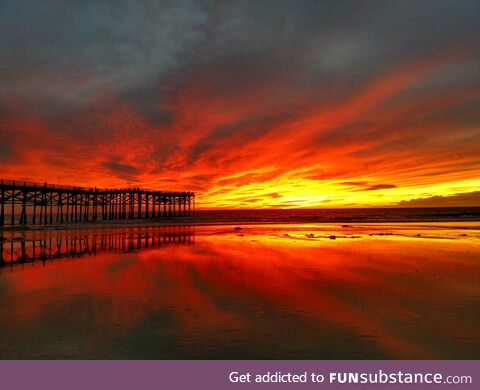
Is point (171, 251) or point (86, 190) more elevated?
point (86, 190)

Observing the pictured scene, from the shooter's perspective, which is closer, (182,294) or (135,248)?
(182,294)

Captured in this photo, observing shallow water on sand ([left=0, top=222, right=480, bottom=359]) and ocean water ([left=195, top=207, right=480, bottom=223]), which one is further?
ocean water ([left=195, top=207, right=480, bottom=223])

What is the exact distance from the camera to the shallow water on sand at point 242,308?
680 cm

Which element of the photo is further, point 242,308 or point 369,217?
point 369,217

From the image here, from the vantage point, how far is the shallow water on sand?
6801 millimetres

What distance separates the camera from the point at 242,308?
9.38 m

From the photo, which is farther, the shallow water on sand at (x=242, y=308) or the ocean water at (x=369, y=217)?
the ocean water at (x=369, y=217)
